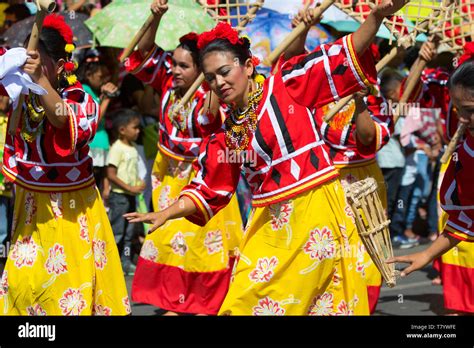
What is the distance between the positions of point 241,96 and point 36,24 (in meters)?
0.98

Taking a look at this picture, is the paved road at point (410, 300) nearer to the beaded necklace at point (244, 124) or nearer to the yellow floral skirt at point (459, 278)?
the yellow floral skirt at point (459, 278)

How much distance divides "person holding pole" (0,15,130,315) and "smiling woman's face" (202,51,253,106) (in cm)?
61

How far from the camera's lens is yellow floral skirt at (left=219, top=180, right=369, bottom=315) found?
5.08m

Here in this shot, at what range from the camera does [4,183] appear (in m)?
8.16

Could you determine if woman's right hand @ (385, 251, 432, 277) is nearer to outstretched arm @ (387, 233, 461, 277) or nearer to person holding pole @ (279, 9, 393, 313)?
outstretched arm @ (387, 233, 461, 277)

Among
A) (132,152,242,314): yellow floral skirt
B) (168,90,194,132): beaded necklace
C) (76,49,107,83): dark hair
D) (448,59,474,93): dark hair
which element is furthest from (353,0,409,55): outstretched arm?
(76,49,107,83): dark hair

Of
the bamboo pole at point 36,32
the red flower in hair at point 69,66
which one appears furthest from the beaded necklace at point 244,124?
the bamboo pole at point 36,32

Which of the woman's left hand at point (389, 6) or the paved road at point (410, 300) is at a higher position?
the woman's left hand at point (389, 6)

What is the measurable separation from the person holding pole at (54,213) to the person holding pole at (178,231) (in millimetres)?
1976

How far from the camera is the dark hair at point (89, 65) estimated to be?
8.89m

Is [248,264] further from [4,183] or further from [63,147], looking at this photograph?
[4,183]

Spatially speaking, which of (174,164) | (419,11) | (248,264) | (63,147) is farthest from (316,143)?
(174,164)

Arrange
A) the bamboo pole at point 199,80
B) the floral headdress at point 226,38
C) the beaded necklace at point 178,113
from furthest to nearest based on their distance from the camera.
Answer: the beaded necklace at point 178,113 < the bamboo pole at point 199,80 < the floral headdress at point 226,38

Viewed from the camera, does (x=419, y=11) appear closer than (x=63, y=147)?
No
